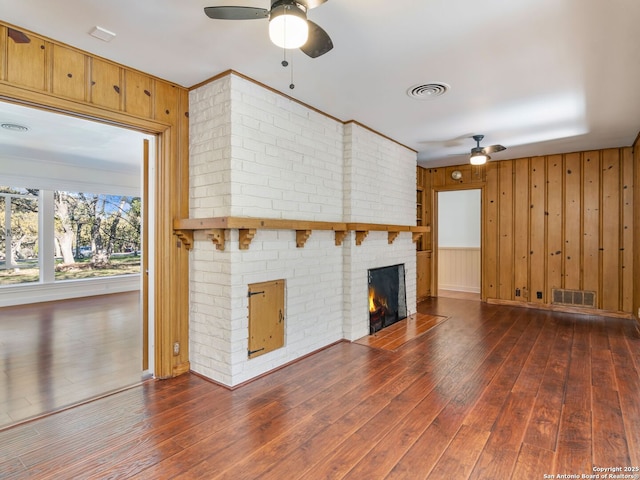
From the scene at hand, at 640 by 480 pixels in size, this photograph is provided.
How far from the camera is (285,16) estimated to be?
163 centimetres

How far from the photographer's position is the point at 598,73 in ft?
9.04

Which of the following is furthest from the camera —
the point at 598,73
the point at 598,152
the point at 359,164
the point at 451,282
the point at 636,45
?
the point at 451,282

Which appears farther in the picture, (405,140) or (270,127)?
(405,140)

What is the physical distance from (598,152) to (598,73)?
10.5 ft

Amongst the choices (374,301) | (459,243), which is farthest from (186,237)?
(459,243)

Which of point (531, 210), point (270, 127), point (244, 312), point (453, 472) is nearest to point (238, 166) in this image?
point (270, 127)

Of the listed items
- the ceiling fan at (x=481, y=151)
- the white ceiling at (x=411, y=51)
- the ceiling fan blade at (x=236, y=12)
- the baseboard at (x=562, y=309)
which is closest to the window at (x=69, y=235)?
the white ceiling at (x=411, y=51)

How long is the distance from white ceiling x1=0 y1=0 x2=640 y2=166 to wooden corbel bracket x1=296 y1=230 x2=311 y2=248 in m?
1.32

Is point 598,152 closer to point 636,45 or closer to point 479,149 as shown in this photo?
point 479,149

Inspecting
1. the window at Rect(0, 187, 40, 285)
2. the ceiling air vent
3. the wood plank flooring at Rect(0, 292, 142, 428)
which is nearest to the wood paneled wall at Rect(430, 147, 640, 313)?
the ceiling air vent

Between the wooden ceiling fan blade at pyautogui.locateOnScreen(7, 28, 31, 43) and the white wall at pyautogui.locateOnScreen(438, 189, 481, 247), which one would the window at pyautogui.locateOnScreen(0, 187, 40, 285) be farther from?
the white wall at pyautogui.locateOnScreen(438, 189, 481, 247)

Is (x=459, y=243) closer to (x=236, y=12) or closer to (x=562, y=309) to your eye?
(x=562, y=309)

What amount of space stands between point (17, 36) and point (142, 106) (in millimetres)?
808

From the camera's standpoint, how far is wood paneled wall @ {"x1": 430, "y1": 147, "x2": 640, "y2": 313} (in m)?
5.11
